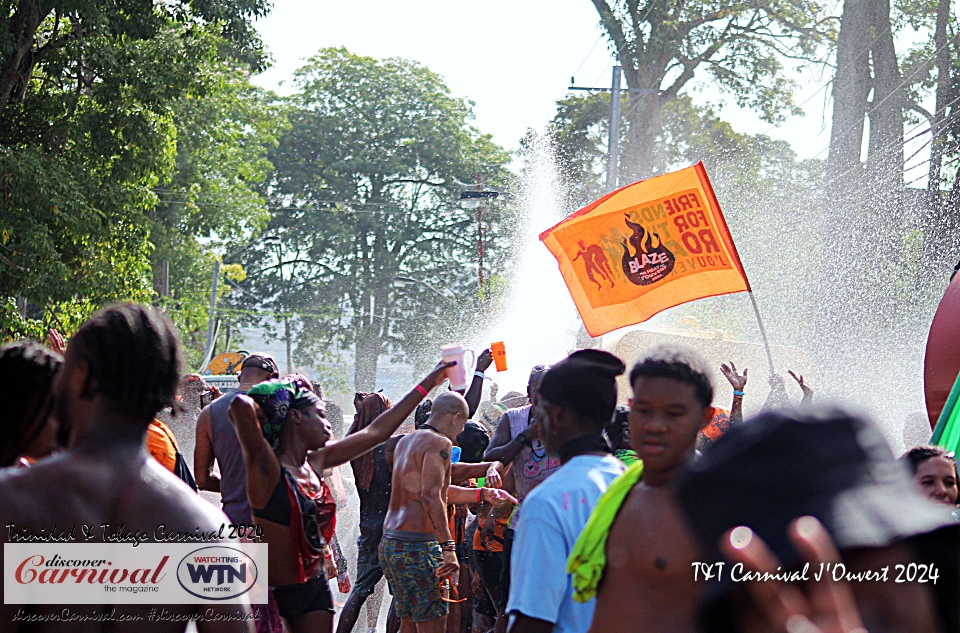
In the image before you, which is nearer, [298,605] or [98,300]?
[298,605]

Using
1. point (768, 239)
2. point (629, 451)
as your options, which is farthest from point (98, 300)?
point (768, 239)

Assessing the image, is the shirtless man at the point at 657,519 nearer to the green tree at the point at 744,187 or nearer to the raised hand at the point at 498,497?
the raised hand at the point at 498,497

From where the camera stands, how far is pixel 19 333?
39.9 feet

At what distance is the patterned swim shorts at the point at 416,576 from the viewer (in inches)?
232

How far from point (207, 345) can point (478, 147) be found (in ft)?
51.9

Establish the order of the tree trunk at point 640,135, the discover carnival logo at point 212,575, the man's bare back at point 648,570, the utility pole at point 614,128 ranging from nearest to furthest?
1. the man's bare back at point 648,570
2. the discover carnival logo at point 212,575
3. the utility pole at point 614,128
4. the tree trunk at point 640,135

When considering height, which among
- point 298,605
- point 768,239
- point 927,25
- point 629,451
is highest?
point 927,25

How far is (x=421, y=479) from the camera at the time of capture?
590 centimetres

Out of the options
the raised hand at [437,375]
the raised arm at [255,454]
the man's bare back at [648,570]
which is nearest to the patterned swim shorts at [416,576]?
the raised hand at [437,375]

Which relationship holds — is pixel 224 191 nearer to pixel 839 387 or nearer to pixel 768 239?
pixel 768 239

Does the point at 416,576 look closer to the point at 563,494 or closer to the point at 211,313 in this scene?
the point at 563,494

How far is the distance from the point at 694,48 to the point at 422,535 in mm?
25097

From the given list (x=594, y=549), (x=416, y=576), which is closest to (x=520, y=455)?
(x=416, y=576)

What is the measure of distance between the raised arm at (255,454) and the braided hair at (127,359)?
160cm
